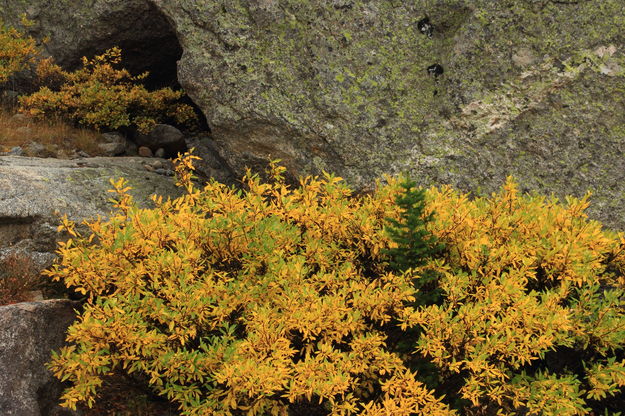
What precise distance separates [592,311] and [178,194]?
214 inches

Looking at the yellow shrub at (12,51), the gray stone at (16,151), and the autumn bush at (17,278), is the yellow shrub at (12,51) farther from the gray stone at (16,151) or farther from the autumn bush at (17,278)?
the autumn bush at (17,278)

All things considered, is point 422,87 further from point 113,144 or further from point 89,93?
point 89,93

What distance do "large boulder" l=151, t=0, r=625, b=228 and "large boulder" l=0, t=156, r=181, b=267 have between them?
132cm

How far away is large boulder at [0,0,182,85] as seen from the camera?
971 cm

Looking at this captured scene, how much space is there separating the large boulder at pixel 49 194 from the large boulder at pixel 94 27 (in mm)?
2998

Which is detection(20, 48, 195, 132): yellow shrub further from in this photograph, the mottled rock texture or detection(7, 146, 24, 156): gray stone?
the mottled rock texture

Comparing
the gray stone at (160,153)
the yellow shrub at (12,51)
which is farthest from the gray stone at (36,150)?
the gray stone at (160,153)

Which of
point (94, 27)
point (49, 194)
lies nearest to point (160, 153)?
point (94, 27)

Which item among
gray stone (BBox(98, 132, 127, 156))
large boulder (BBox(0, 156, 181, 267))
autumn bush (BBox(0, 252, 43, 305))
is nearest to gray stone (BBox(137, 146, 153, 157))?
gray stone (BBox(98, 132, 127, 156))

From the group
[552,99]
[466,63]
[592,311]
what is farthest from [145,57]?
[592,311]

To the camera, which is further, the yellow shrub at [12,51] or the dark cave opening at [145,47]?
Answer: the dark cave opening at [145,47]

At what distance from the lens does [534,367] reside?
4785mm

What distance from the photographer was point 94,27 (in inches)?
387

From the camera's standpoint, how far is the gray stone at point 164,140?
9797 millimetres
